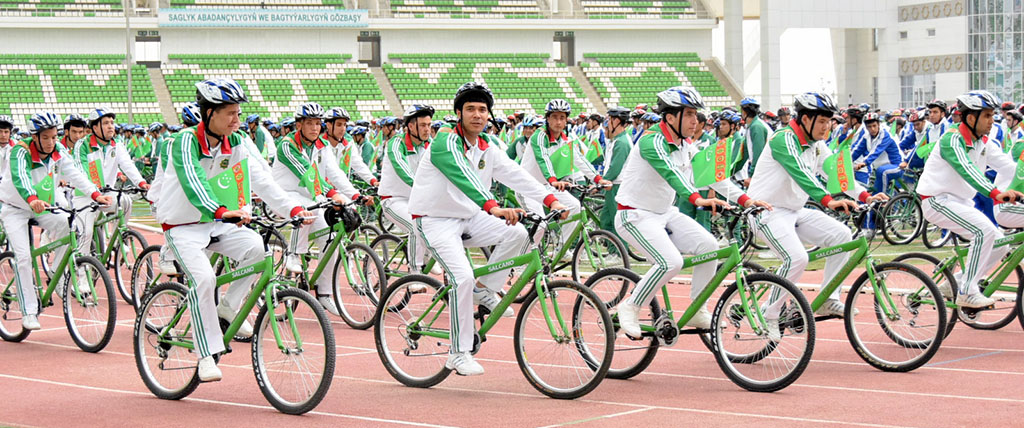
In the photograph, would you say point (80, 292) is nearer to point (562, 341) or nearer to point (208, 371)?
point (208, 371)

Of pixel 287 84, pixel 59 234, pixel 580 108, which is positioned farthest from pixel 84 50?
pixel 59 234

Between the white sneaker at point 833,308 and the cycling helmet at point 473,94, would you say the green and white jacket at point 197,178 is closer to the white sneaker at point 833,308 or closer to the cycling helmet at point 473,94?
the cycling helmet at point 473,94

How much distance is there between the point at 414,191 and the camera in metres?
8.35

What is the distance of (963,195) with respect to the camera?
32.6 feet

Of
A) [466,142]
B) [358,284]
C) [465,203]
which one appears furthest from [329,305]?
[466,142]

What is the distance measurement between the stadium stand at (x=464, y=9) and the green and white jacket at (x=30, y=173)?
42.2 meters

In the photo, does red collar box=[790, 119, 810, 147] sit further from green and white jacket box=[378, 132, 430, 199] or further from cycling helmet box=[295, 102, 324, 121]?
cycling helmet box=[295, 102, 324, 121]

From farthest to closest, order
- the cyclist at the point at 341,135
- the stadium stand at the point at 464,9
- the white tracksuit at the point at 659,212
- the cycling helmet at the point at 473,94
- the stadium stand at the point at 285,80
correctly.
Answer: the stadium stand at the point at 464,9 → the stadium stand at the point at 285,80 → the cyclist at the point at 341,135 → the white tracksuit at the point at 659,212 → the cycling helmet at the point at 473,94

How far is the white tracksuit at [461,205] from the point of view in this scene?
796cm

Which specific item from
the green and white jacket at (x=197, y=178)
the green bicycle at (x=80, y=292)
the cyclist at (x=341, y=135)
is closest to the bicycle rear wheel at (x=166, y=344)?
the green and white jacket at (x=197, y=178)

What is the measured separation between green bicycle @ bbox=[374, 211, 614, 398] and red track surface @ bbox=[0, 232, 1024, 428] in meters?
0.14

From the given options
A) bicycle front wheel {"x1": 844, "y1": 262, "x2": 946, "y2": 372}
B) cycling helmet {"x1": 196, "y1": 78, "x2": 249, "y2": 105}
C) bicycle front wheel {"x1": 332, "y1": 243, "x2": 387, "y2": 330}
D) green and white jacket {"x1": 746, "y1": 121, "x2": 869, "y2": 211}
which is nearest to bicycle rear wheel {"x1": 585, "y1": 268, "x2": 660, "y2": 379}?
green and white jacket {"x1": 746, "y1": 121, "x2": 869, "y2": 211}

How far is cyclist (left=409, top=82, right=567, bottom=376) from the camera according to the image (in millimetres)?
7957

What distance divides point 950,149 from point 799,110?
153 cm
